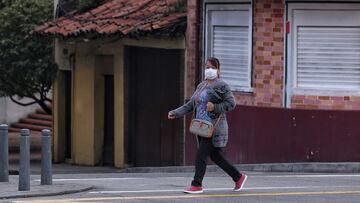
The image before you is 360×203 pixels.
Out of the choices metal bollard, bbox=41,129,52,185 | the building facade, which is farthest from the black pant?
the building facade

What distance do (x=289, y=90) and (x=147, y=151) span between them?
584 cm

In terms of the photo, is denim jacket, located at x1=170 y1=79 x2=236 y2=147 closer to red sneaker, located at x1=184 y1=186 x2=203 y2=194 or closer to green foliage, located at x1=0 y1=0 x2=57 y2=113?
red sneaker, located at x1=184 y1=186 x2=203 y2=194

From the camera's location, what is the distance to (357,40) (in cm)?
1683

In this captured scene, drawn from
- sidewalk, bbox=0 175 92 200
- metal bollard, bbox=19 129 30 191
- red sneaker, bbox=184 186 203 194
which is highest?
metal bollard, bbox=19 129 30 191

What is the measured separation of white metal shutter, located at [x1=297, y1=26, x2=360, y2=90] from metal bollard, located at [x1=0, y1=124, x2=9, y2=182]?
19.6ft

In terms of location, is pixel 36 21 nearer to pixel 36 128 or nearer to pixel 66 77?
pixel 66 77

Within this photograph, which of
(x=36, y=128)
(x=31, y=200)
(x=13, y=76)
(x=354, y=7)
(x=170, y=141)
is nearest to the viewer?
(x=31, y=200)

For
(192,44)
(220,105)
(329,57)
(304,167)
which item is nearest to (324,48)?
(329,57)

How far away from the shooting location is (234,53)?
18094 millimetres

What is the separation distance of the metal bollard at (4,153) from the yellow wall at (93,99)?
9077mm

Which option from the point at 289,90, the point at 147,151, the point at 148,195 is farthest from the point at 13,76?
the point at 148,195

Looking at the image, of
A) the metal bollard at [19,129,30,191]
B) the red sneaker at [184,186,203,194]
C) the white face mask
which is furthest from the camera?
the metal bollard at [19,129,30,191]

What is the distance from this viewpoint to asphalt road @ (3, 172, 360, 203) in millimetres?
11703

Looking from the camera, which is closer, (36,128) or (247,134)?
(247,134)
